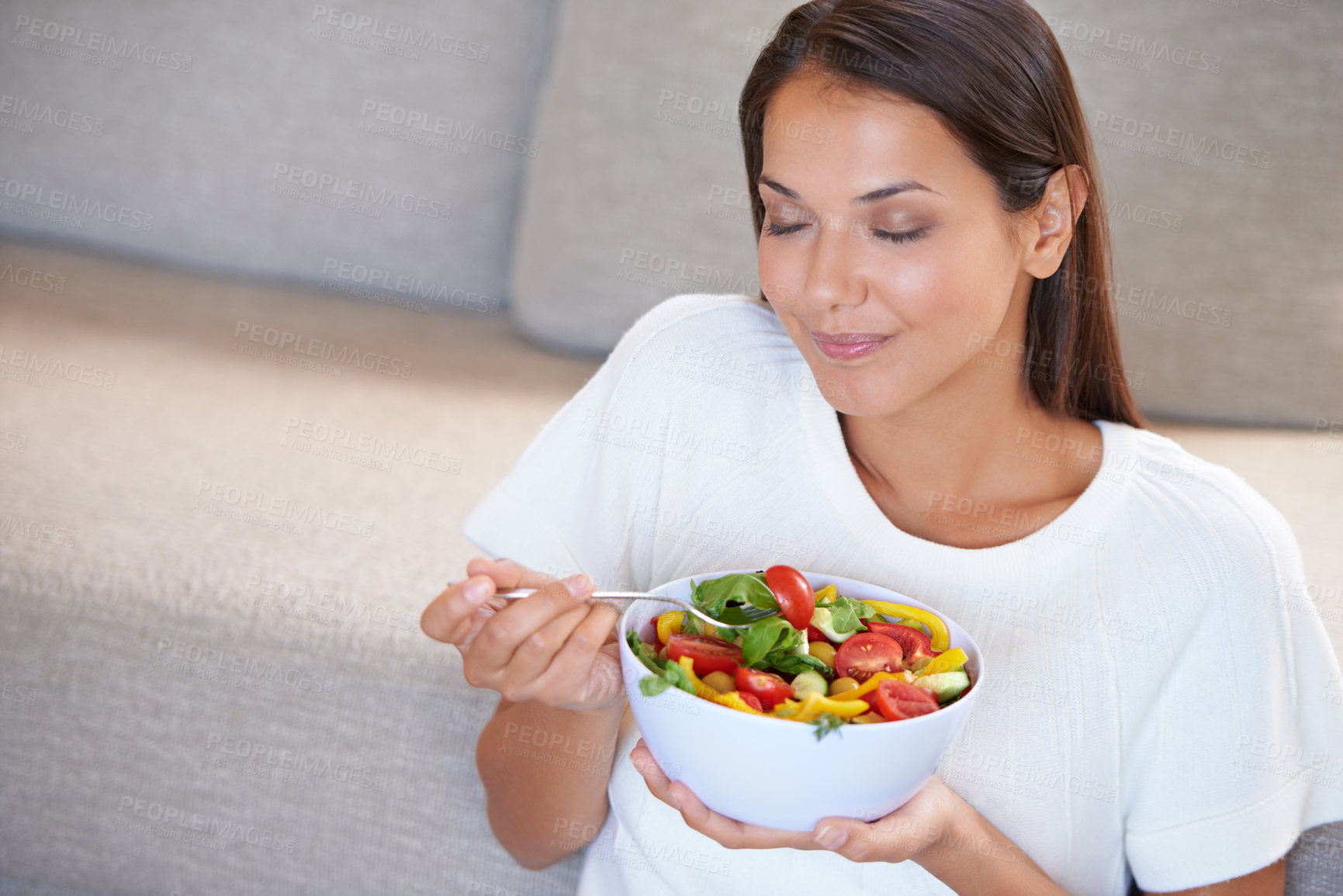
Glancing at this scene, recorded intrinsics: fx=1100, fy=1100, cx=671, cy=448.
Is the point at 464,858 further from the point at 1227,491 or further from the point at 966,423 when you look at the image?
the point at 1227,491

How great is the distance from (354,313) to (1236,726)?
68.5 inches

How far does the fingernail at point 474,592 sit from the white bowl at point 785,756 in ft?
0.32

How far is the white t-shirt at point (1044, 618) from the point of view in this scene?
0.97 m

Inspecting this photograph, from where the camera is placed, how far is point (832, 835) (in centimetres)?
72

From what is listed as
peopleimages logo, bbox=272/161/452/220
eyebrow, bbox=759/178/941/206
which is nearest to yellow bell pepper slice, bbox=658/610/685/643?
eyebrow, bbox=759/178/941/206

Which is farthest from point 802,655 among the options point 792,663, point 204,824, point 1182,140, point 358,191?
point 358,191

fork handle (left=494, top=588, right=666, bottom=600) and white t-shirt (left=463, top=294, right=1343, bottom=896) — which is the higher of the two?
fork handle (left=494, top=588, right=666, bottom=600)

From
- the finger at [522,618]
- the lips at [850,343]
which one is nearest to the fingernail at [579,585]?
the finger at [522,618]

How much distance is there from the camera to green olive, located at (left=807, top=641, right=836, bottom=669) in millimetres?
772

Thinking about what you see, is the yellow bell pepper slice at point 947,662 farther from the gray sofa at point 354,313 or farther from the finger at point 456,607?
the gray sofa at point 354,313

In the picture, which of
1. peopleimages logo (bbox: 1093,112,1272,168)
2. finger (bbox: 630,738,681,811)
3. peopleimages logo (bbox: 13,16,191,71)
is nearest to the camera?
finger (bbox: 630,738,681,811)

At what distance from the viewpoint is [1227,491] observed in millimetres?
A: 1018

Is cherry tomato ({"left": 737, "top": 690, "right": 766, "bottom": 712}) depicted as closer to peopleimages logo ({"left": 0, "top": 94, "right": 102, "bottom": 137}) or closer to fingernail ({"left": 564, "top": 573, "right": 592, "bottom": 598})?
fingernail ({"left": 564, "top": 573, "right": 592, "bottom": 598})

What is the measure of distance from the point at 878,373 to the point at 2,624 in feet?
3.28
